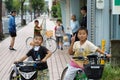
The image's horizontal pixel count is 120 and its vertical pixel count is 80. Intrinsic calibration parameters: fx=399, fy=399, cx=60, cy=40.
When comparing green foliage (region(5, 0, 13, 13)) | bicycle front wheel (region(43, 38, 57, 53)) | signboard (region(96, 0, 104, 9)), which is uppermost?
green foliage (region(5, 0, 13, 13))

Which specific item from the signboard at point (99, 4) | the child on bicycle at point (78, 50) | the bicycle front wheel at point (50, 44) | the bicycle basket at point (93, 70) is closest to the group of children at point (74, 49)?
the child on bicycle at point (78, 50)

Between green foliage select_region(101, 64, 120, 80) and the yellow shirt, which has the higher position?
the yellow shirt

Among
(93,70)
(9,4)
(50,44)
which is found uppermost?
(9,4)

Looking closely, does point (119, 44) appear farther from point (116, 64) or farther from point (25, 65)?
point (25, 65)

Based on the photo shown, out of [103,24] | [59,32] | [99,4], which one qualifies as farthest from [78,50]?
[59,32]

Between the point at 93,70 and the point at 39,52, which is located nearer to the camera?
the point at 93,70

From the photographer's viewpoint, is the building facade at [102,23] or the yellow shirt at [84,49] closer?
the yellow shirt at [84,49]

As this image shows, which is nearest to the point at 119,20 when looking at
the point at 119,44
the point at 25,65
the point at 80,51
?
the point at 119,44

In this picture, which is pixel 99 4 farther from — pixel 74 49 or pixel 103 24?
pixel 74 49

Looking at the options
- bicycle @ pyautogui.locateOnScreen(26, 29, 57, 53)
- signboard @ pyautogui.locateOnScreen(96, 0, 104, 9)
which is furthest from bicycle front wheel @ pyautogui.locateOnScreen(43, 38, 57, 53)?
signboard @ pyautogui.locateOnScreen(96, 0, 104, 9)

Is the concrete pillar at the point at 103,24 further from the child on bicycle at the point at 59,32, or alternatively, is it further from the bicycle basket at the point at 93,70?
the child on bicycle at the point at 59,32

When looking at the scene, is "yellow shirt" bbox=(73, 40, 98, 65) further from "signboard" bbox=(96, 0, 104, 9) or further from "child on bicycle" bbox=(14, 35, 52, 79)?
"signboard" bbox=(96, 0, 104, 9)

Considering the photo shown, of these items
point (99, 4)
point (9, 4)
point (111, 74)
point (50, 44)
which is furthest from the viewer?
point (9, 4)

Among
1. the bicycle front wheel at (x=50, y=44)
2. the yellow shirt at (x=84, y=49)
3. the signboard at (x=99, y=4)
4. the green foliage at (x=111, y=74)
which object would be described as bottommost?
the bicycle front wheel at (x=50, y=44)
